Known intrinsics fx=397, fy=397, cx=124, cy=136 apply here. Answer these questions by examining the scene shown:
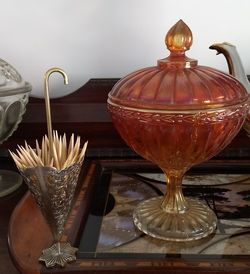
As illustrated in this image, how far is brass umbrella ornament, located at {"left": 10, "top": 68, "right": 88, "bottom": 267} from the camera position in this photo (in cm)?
38

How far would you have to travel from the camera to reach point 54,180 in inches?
14.8

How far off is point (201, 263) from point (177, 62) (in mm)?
210

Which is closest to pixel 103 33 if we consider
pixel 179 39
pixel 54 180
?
pixel 179 39

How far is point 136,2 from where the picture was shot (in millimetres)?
679

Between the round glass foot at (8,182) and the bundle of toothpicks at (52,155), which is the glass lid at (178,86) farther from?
the round glass foot at (8,182)

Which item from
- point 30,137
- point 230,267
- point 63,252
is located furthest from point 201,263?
point 30,137

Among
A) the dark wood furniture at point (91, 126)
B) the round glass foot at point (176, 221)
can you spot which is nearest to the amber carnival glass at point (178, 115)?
the round glass foot at point (176, 221)

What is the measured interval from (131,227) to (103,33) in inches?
14.7

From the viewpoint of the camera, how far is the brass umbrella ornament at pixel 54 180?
1.24 ft

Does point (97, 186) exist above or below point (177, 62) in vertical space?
below

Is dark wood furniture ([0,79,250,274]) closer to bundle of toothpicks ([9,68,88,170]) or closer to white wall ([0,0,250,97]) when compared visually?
white wall ([0,0,250,97])

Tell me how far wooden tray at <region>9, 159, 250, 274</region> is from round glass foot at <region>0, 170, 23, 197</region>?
0.32 feet

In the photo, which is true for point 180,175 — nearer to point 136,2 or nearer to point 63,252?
point 63,252

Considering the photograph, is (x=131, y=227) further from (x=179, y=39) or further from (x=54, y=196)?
(x=179, y=39)
